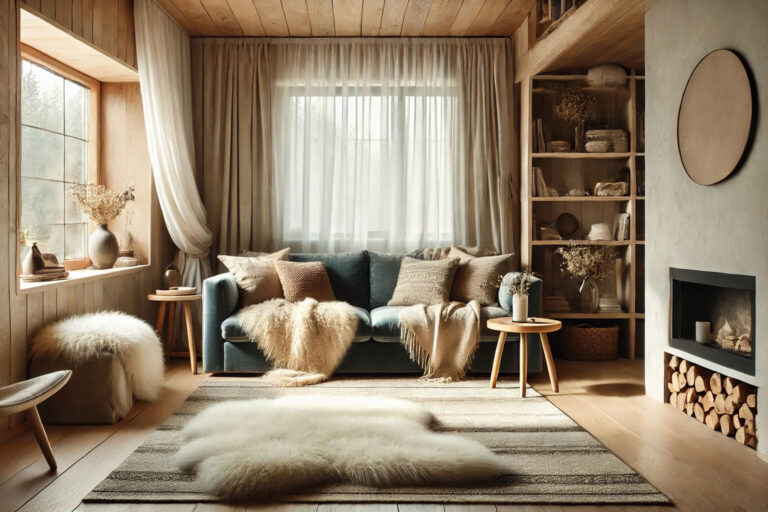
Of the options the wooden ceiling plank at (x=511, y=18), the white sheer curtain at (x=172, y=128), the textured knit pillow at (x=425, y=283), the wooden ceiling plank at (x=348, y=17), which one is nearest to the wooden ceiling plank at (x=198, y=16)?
the white sheer curtain at (x=172, y=128)

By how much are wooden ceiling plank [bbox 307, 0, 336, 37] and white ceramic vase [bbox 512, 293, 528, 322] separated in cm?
246

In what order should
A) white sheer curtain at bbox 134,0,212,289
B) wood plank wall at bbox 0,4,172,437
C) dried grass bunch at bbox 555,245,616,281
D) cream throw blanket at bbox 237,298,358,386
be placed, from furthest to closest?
dried grass bunch at bbox 555,245,616,281 < white sheer curtain at bbox 134,0,212,289 < cream throw blanket at bbox 237,298,358,386 < wood plank wall at bbox 0,4,172,437

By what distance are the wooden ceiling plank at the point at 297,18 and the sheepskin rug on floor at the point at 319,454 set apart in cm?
298

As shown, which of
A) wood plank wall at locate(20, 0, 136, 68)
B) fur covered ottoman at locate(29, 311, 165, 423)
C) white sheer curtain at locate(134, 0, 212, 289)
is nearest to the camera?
fur covered ottoman at locate(29, 311, 165, 423)

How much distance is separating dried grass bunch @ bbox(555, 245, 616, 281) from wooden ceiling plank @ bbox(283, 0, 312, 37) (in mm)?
2623

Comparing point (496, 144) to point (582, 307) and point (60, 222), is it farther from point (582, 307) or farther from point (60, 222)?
point (60, 222)

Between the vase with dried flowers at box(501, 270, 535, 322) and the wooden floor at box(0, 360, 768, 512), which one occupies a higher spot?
the vase with dried flowers at box(501, 270, 535, 322)

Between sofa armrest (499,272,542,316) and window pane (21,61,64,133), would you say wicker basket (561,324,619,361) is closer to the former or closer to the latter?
sofa armrest (499,272,542,316)

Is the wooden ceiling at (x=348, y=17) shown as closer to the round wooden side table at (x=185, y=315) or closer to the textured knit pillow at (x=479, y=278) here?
the textured knit pillow at (x=479, y=278)

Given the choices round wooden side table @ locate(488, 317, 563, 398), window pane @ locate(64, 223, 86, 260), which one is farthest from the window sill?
round wooden side table @ locate(488, 317, 563, 398)

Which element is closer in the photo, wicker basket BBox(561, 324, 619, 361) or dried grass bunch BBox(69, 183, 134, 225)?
dried grass bunch BBox(69, 183, 134, 225)

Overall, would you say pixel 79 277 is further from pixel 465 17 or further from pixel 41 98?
pixel 465 17

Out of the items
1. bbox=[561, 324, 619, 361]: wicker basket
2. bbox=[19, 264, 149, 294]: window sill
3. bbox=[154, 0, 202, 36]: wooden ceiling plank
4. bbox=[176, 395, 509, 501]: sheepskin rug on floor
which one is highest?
bbox=[154, 0, 202, 36]: wooden ceiling plank

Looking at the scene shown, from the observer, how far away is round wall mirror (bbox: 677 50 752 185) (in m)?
2.93
